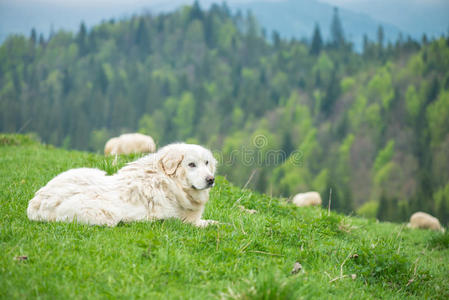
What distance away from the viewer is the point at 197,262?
19.4ft

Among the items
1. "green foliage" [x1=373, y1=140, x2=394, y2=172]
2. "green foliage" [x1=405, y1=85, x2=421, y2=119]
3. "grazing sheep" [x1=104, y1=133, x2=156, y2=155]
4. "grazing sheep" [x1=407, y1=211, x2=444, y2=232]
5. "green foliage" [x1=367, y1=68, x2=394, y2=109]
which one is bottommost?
"green foliage" [x1=373, y1=140, x2=394, y2=172]

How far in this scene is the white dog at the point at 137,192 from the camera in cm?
704

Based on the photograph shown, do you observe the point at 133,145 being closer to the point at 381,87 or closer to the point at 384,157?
the point at 384,157

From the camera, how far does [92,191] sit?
7.26 metres

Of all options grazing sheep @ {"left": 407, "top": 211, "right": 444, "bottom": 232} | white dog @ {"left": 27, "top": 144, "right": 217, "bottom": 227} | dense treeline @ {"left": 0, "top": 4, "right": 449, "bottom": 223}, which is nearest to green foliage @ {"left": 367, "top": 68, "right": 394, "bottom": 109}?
dense treeline @ {"left": 0, "top": 4, "right": 449, "bottom": 223}

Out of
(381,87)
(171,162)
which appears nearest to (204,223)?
(171,162)

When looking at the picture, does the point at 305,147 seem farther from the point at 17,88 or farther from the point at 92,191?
the point at 92,191

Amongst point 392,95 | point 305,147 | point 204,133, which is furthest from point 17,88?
point 392,95

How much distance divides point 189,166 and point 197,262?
6.92 ft

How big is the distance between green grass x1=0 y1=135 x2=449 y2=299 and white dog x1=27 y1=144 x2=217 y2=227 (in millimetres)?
306

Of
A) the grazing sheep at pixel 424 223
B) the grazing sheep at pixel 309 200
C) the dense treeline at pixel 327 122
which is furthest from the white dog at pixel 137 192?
the dense treeline at pixel 327 122

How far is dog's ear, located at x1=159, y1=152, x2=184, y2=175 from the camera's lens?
300 inches

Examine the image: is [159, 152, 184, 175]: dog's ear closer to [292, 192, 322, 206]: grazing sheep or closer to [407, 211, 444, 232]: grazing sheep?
[292, 192, 322, 206]: grazing sheep

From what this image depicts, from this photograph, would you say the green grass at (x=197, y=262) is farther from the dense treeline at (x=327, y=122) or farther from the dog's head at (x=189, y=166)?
the dense treeline at (x=327, y=122)
